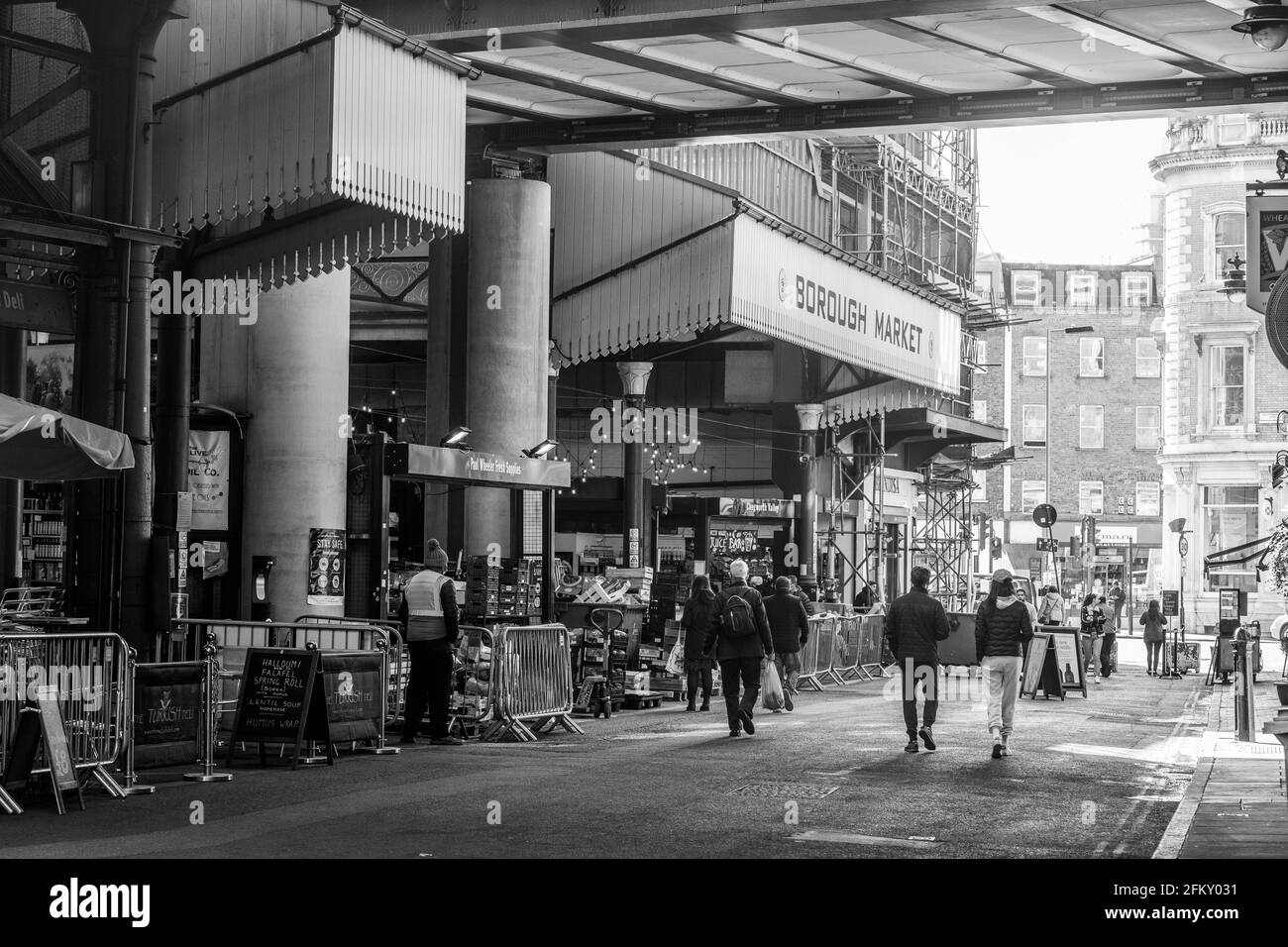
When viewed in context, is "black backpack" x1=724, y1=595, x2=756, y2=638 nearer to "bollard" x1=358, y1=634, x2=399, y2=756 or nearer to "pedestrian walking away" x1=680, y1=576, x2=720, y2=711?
"pedestrian walking away" x1=680, y1=576, x2=720, y2=711

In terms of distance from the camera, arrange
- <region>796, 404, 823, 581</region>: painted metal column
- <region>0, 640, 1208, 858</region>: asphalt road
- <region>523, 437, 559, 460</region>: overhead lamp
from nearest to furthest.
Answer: <region>0, 640, 1208, 858</region>: asphalt road → <region>523, 437, 559, 460</region>: overhead lamp → <region>796, 404, 823, 581</region>: painted metal column

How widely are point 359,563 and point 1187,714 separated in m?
12.3

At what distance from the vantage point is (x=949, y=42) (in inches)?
846

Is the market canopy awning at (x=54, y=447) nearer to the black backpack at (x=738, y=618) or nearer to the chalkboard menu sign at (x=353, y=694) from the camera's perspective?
the chalkboard menu sign at (x=353, y=694)

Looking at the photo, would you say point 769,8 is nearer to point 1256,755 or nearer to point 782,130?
point 782,130

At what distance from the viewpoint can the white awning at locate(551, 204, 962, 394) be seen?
1090 inches

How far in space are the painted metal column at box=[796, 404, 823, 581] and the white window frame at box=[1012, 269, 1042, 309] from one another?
4816 centimetres

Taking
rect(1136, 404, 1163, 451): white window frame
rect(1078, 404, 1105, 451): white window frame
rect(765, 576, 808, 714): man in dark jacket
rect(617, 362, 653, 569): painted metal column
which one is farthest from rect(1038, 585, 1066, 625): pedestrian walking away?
rect(1136, 404, 1163, 451): white window frame

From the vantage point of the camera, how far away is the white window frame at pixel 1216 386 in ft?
184

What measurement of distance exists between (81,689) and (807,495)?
27.6m

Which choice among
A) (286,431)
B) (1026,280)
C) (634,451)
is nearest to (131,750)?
(286,431)
